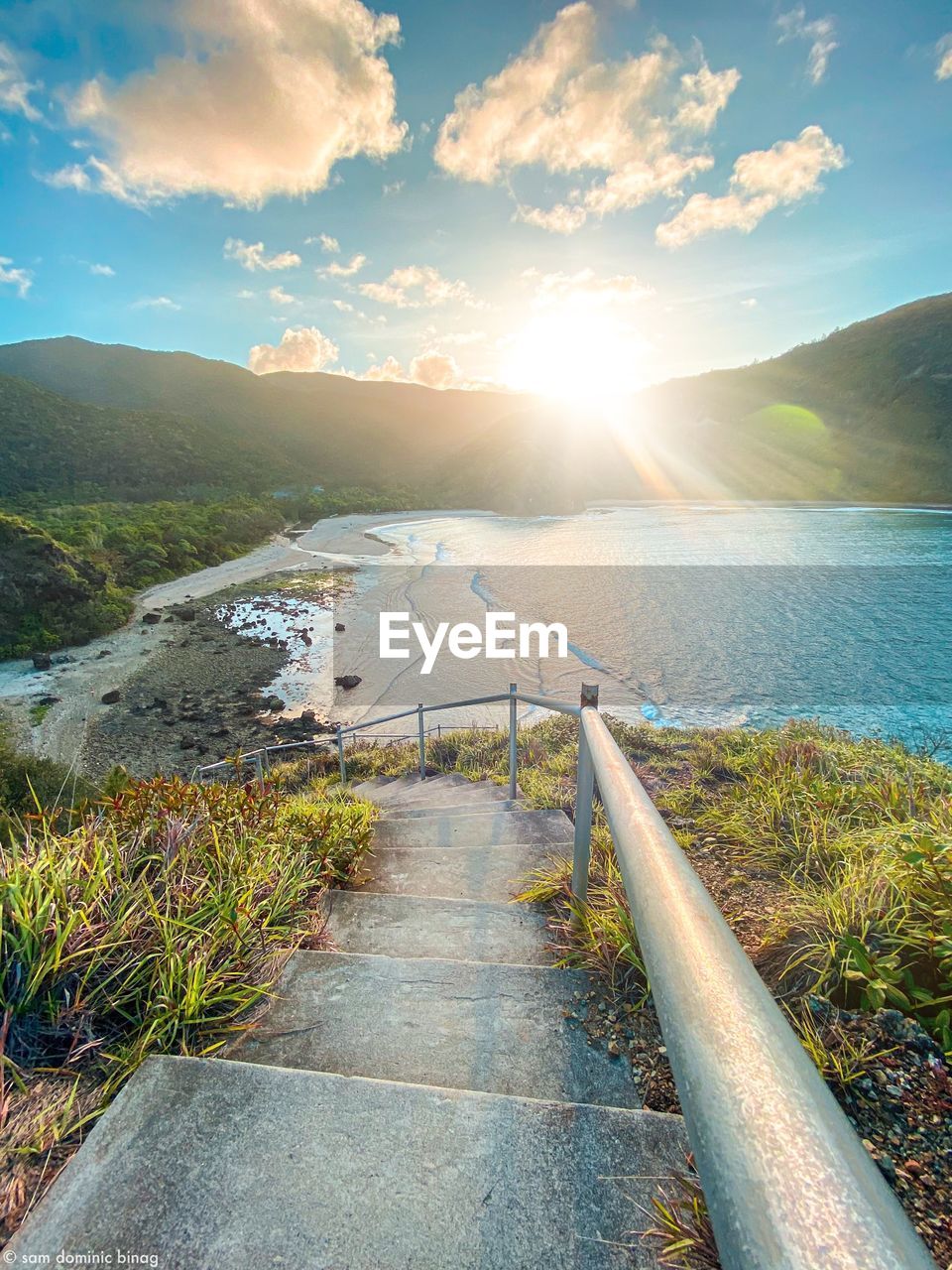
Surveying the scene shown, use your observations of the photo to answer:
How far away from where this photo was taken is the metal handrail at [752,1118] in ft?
1.62

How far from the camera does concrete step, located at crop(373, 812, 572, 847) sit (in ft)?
12.5

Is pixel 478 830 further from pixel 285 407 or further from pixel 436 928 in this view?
pixel 285 407

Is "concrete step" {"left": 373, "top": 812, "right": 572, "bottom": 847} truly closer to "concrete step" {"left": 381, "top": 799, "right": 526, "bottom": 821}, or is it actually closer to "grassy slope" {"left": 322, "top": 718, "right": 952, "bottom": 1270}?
"concrete step" {"left": 381, "top": 799, "right": 526, "bottom": 821}

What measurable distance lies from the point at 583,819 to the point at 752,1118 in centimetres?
167

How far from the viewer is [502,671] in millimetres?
16953

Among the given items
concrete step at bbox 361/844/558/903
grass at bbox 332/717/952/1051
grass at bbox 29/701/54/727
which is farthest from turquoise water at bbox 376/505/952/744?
grass at bbox 29/701/54/727

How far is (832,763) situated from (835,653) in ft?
54.3

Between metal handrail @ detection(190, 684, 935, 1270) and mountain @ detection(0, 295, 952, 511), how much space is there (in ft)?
221

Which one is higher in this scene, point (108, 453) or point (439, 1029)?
point (108, 453)

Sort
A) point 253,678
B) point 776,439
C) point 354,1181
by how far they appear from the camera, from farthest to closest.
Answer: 1. point 776,439
2. point 253,678
3. point 354,1181

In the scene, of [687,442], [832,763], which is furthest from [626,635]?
[687,442]

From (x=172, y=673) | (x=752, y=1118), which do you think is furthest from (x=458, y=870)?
(x=172, y=673)

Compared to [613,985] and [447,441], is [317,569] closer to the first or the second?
[613,985]

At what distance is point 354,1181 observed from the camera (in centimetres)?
119
